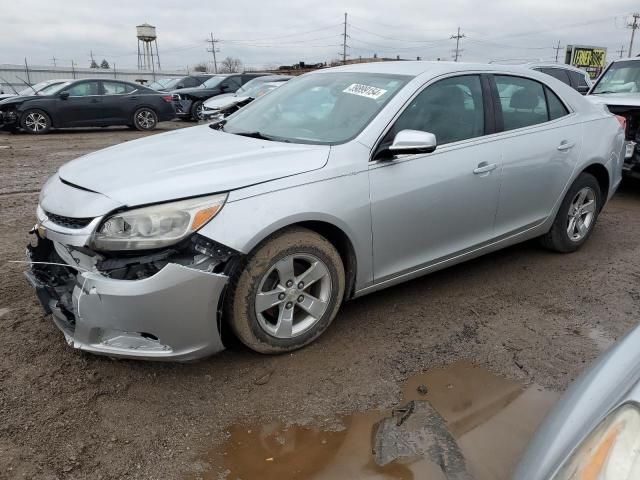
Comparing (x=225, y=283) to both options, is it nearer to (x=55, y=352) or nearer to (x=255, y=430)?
(x=255, y=430)

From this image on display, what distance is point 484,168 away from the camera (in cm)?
357

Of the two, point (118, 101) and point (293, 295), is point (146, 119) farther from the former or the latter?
point (293, 295)

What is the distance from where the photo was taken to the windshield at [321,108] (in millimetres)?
3297

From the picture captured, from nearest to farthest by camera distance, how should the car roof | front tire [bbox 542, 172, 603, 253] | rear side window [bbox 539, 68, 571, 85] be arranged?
1. the car roof
2. front tire [bbox 542, 172, 603, 253]
3. rear side window [bbox 539, 68, 571, 85]

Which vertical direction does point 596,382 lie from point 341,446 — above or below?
above

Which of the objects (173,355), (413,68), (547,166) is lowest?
(173,355)

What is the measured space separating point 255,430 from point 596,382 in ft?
4.80

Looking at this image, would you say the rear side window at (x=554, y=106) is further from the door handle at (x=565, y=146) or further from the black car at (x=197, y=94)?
the black car at (x=197, y=94)

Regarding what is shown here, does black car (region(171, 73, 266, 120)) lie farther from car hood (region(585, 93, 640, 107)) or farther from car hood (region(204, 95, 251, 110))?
car hood (region(585, 93, 640, 107))

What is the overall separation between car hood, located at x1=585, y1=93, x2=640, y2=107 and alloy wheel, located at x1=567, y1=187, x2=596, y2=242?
2641 mm

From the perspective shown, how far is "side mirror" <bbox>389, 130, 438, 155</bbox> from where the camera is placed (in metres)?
3.01

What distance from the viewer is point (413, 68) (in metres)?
3.70

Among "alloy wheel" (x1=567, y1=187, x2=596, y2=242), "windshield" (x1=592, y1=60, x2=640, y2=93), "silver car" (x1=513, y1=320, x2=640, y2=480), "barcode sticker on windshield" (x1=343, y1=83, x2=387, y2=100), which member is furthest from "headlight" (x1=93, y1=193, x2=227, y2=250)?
"windshield" (x1=592, y1=60, x2=640, y2=93)

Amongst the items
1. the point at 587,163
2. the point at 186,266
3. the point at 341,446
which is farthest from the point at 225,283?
the point at 587,163
